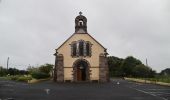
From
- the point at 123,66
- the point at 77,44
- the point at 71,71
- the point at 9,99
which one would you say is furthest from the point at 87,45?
the point at 123,66

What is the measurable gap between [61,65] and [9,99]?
3230 cm

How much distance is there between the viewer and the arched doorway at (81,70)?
173 ft

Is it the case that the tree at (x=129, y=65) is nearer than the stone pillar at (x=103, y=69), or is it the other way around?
the stone pillar at (x=103, y=69)

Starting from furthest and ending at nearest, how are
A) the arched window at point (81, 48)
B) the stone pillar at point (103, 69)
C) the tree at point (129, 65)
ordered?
1. the tree at point (129, 65)
2. the arched window at point (81, 48)
3. the stone pillar at point (103, 69)

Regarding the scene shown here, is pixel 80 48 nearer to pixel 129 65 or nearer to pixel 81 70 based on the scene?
pixel 81 70

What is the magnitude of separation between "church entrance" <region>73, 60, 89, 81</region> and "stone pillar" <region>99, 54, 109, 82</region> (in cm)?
217

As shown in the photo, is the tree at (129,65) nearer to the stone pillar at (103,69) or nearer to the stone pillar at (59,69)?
the stone pillar at (103,69)

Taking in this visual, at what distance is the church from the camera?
5234cm

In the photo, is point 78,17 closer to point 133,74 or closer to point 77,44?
point 77,44

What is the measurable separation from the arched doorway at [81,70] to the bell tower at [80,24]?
5192mm

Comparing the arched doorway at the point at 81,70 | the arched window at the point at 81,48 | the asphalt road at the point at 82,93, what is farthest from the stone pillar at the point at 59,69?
the asphalt road at the point at 82,93

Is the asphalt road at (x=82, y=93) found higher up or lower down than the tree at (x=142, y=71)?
lower down

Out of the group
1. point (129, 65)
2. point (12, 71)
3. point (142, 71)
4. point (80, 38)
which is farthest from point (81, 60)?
point (12, 71)

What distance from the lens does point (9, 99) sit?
66.3ft
